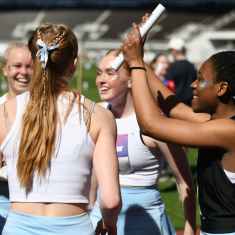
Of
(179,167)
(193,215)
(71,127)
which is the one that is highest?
(71,127)

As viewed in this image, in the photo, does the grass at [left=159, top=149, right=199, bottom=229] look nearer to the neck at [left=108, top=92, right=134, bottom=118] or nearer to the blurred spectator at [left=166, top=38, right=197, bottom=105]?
the blurred spectator at [left=166, top=38, right=197, bottom=105]

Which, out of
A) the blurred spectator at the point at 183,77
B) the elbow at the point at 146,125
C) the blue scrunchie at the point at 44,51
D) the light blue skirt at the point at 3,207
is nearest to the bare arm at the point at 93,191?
the elbow at the point at 146,125

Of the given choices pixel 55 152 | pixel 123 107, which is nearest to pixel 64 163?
pixel 55 152

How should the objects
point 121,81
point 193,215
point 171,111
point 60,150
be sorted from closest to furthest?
point 60,150 < point 171,111 < point 193,215 < point 121,81

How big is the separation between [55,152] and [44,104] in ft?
0.73

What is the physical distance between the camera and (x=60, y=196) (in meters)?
3.38

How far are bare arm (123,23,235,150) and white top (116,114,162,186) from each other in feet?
3.36

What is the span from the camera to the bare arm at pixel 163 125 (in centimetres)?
354

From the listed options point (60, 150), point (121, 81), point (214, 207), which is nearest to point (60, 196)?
point (60, 150)

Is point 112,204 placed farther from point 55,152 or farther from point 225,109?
point 225,109

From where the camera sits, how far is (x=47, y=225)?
337 centimetres

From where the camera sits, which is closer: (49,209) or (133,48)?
(49,209)

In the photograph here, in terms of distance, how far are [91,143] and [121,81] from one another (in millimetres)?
1658

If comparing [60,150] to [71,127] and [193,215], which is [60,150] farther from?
[193,215]
